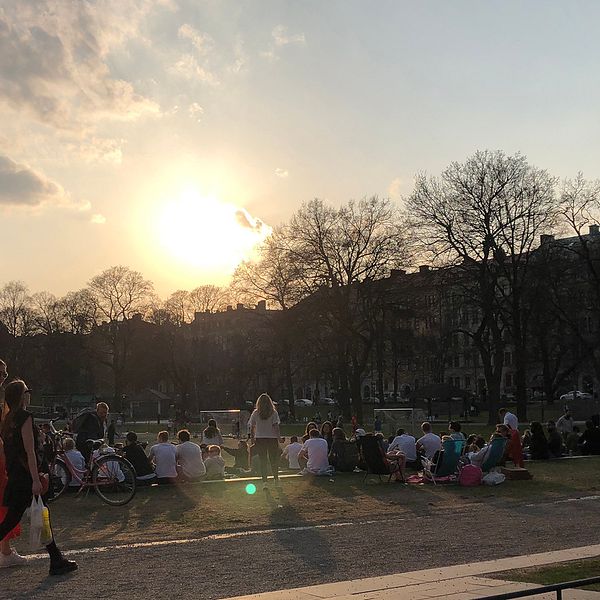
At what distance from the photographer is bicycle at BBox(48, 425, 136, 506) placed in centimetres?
1430

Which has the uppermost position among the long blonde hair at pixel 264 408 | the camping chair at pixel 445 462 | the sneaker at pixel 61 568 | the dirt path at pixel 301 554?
the long blonde hair at pixel 264 408

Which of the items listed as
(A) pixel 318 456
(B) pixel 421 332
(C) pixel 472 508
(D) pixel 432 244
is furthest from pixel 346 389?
(C) pixel 472 508

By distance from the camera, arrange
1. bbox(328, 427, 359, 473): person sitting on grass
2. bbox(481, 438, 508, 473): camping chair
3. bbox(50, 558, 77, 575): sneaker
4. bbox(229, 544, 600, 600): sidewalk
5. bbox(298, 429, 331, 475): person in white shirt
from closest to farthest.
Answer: bbox(229, 544, 600, 600): sidewalk → bbox(50, 558, 77, 575): sneaker → bbox(481, 438, 508, 473): camping chair → bbox(298, 429, 331, 475): person in white shirt → bbox(328, 427, 359, 473): person sitting on grass

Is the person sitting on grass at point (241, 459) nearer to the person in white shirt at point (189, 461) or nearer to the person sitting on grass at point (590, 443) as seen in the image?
the person in white shirt at point (189, 461)

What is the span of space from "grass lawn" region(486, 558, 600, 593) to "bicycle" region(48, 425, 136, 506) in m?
7.77

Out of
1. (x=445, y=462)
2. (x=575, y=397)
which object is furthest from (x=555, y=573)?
(x=575, y=397)

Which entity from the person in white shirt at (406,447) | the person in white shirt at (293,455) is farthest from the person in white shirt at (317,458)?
the person in white shirt at (293,455)

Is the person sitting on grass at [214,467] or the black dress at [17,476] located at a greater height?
the black dress at [17,476]

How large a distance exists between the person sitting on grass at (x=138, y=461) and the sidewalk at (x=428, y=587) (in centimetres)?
871

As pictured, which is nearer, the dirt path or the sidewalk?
the sidewalk

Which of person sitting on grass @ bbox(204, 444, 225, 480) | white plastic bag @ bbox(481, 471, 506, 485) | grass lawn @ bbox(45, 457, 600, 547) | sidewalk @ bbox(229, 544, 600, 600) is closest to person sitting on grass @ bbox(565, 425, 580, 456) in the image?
grass lawn @ bbox(45, 457, 600, 547)

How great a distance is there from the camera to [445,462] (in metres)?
17.8

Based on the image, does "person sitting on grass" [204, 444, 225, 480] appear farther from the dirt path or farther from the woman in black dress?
the woman in black dress

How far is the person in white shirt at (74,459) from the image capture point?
581 inches
